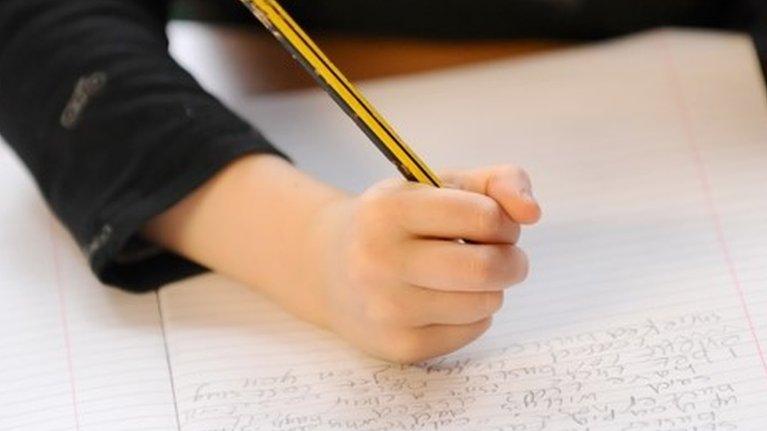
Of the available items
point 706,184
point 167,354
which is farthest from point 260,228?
point 706,184

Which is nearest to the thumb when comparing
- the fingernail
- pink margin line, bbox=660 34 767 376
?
the fingernail

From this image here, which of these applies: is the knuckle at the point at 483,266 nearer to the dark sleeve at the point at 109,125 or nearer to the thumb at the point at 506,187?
the thumb at the point at 506,187

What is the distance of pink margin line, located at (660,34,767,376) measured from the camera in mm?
574

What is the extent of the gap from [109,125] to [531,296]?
0.76 ft

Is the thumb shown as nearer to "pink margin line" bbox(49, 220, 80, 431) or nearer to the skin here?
the skin

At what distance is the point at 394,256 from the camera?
0.55 m

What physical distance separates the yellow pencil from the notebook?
0.35ft

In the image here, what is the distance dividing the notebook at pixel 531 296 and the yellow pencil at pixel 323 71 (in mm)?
108

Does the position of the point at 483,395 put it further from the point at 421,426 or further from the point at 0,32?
the point at 0,32

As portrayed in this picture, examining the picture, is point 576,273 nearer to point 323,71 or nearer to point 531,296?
point 531,296

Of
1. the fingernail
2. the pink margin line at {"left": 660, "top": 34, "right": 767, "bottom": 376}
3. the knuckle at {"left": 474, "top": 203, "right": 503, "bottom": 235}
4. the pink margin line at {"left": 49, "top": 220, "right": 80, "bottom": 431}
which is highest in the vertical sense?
the pink margin line at {"left": 660, "top": 34, "right": 767, "bottom": 376}

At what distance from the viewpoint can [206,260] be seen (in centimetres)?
65

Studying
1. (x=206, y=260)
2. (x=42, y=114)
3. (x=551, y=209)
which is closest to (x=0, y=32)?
(x=42, y=114)

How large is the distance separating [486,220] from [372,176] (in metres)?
0.17
